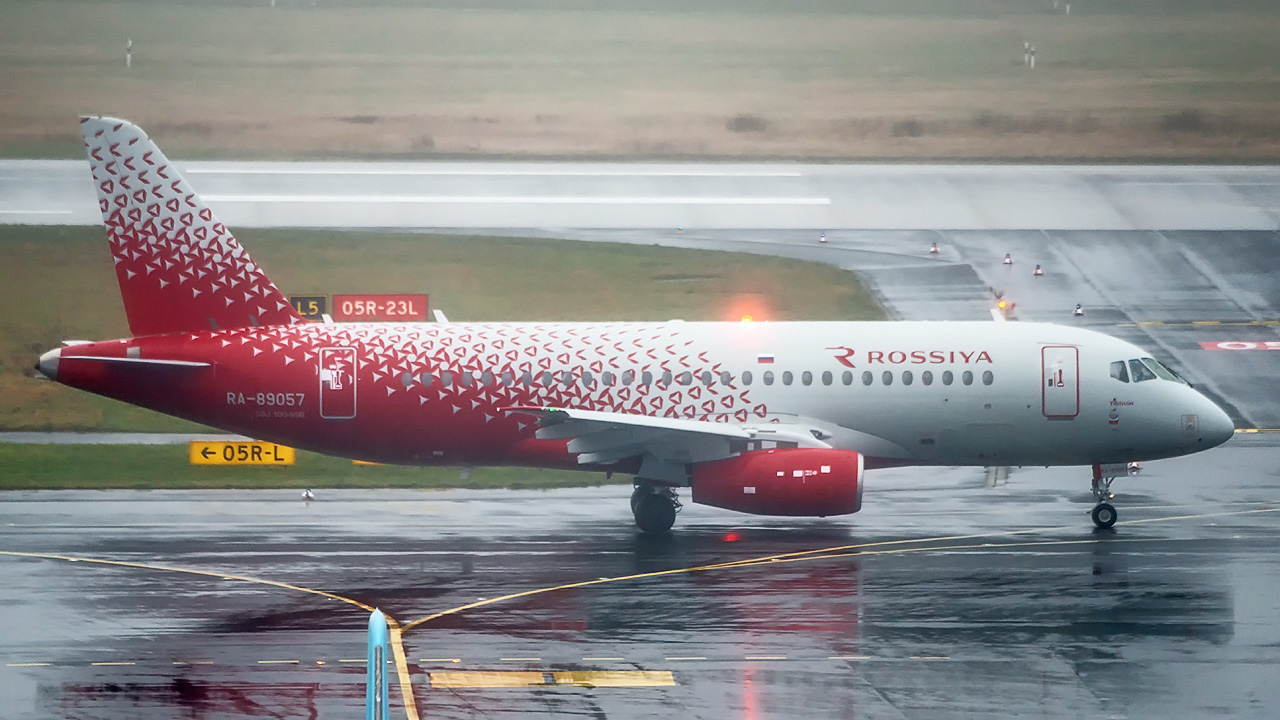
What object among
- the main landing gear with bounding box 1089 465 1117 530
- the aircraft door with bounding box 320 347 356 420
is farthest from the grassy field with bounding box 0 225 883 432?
the main landing gear with bounding box 1089 465 1117 530

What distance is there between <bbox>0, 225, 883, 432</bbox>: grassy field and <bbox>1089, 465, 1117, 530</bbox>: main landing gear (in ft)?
51.8

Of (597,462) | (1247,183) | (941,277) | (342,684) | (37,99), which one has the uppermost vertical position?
(37,99)

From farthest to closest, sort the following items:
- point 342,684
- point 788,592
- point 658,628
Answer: point 788,592 < point 658,628 < point 342,684

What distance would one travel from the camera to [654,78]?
74.6 m

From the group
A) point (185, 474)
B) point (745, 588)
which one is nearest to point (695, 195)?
point (185, 474)

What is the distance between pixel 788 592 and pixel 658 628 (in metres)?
3.26

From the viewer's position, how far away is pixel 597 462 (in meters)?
31.5

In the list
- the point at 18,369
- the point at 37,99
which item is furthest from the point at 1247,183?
the point at 37,99

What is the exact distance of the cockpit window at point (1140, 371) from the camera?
31.8 meters

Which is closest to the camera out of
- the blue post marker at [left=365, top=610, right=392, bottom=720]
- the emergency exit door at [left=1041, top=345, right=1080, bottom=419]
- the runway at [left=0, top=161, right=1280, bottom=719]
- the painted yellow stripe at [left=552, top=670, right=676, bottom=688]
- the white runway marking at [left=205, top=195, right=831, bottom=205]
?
the blue post marker at [left=365, top=610, right=392, bottom=720]

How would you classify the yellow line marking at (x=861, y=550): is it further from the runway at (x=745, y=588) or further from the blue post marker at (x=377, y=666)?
the blue post marker at (x=377, y=666)

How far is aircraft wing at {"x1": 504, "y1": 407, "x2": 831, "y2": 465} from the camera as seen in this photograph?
30.1 metres

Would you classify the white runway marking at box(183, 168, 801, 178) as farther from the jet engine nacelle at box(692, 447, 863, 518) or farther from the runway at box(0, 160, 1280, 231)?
the jet engine nacelle at box(692, 447, 863, 518)

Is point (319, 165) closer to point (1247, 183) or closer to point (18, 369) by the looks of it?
point (18, 369)
